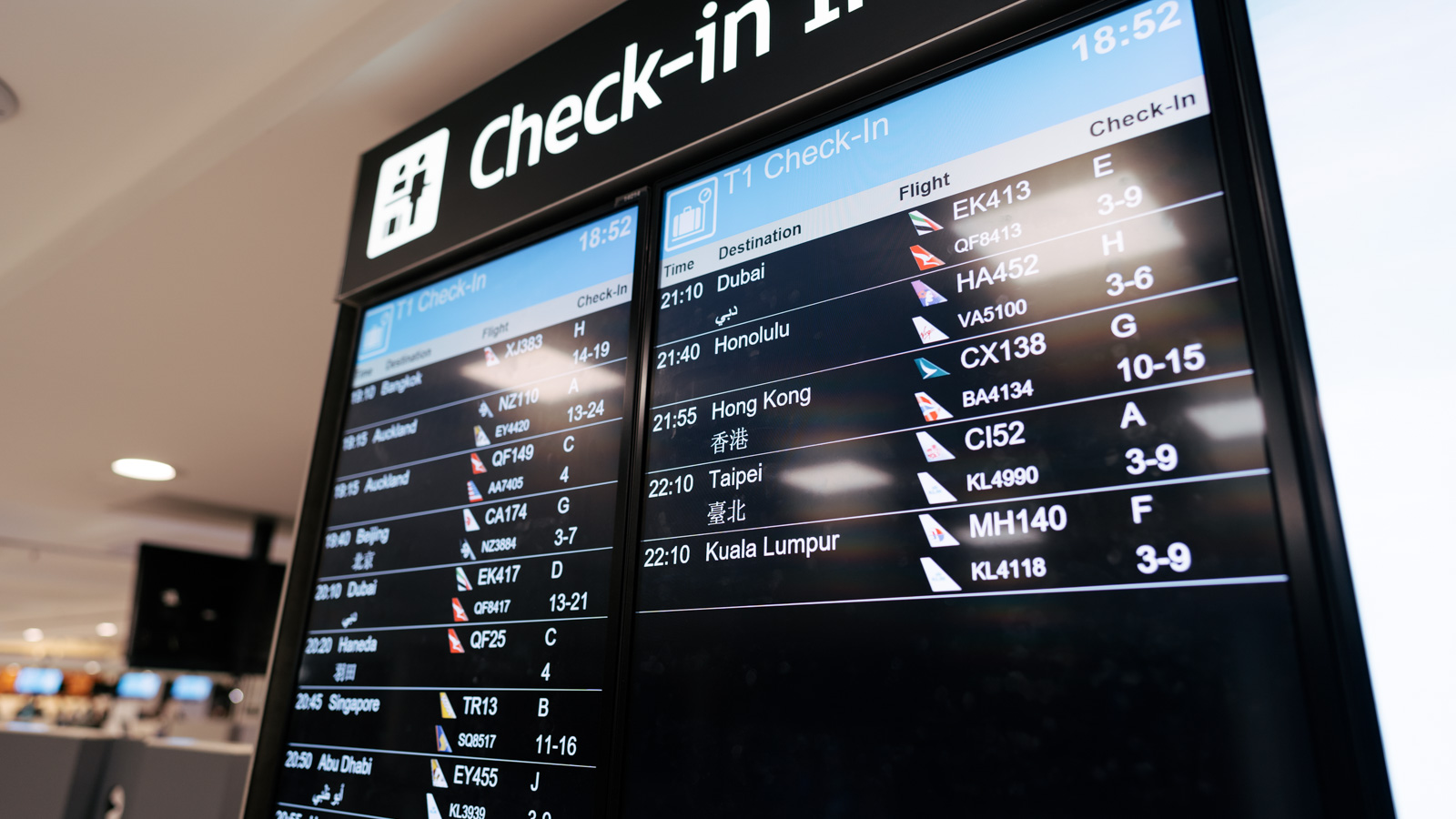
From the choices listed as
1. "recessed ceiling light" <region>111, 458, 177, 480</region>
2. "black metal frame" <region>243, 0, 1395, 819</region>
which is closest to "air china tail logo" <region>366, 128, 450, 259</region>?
"black metal frame" <region>243, 0, 1395, 819</region>

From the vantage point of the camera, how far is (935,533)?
38.6 inches

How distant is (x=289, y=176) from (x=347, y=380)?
28.6 inches

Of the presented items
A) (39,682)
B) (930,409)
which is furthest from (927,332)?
(39,682)

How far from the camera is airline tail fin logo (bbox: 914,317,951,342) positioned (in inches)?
41.9

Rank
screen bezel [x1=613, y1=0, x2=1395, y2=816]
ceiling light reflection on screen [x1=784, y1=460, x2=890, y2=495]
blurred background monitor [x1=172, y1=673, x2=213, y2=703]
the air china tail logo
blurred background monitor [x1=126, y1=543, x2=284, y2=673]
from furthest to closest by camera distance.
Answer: blurred background monitor [x1=172, y1=673, x2=213, y2=703], blurred background monitor [x1=126, y1=543, x2=284, y2=673], the air china tail logo, ceiling light reflection on screen [x1=784, y1=460, x2=890, y2=495], screen bezel [x1=613, y1=0, x2=1395, y2=816]

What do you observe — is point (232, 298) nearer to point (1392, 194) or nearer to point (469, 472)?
point (469, 472)

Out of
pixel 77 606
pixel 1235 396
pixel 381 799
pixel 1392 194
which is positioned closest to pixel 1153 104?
pixel 1392 194

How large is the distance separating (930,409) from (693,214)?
56 cm

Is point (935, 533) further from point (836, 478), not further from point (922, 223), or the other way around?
point (922, 223)

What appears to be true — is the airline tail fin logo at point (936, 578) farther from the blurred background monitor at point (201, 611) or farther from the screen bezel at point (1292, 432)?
the blurred background monitor at point (201, 611)

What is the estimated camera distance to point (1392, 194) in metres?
0.85

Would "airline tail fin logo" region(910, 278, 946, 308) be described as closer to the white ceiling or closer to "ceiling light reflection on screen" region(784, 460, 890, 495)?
"ceiling light reflection on screen" region(784, 460, 890, 495)

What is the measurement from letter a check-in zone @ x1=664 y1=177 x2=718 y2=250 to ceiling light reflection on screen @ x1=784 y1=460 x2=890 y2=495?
1.45 feet

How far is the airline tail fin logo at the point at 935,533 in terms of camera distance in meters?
0.97
